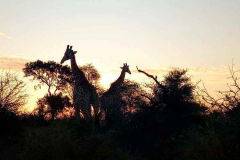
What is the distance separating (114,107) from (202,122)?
4.45 m

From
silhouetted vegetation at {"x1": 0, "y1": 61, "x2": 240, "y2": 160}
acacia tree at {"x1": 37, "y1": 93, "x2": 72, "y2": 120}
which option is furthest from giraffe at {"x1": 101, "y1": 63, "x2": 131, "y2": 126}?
acacia tree at {"x1": 37, "y1": 93, "x2": 72, "y2": 120}

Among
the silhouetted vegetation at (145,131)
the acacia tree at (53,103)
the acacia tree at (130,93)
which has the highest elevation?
the acacia tree at (53,103)

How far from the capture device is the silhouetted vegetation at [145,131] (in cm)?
985

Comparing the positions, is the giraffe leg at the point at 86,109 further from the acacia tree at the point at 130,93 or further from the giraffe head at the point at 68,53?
the acacia tree at the point at 130,93

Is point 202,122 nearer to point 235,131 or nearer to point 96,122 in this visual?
point 96,122

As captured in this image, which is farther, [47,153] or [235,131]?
[47,153]

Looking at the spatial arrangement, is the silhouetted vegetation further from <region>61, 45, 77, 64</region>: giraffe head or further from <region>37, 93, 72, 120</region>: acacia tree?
<region>37, 93, 72, 120</region>: acacia tree

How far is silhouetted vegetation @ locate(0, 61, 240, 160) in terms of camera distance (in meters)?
9.85

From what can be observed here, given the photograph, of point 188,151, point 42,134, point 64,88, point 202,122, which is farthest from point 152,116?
point 64,88

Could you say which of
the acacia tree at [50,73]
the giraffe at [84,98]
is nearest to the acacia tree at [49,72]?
the acacia tree at [50,73]

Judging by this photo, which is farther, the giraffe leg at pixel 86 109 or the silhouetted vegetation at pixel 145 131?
the giraffe leg at pixel 86 109

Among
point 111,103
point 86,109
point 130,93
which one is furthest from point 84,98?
point 130,93

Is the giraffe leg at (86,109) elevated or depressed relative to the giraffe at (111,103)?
depressed

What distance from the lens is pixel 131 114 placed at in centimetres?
1848
